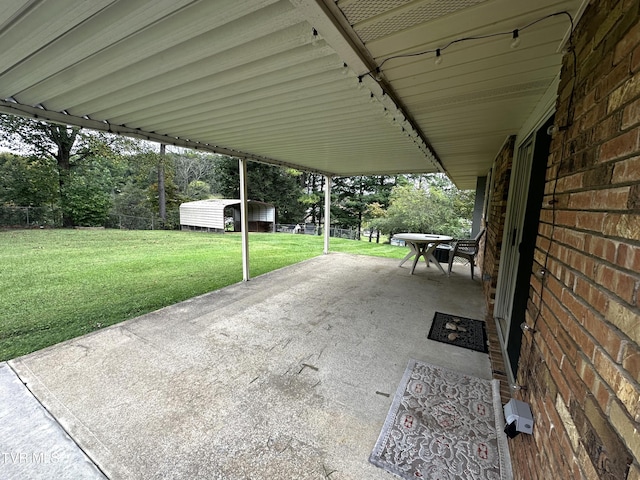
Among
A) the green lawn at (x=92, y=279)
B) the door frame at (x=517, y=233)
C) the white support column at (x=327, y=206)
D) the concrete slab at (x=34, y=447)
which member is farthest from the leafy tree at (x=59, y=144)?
the door frame at (x=517, y=233)

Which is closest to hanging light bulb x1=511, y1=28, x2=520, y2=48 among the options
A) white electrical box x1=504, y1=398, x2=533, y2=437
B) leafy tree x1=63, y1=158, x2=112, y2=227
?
white electrical box x1=504, y1=398, x2=533, y2=437

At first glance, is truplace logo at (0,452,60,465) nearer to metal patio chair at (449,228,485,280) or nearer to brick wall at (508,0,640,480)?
brick wall at (508,0,640,480)

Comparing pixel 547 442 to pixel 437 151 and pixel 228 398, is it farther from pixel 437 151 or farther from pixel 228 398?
pixel 437 151

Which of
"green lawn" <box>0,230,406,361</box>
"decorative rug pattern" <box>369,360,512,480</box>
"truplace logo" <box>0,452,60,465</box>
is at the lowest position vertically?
"green lawn" <box>0,230,406,361</box>

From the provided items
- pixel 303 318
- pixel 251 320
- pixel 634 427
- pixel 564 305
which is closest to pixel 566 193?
pixel 564 305

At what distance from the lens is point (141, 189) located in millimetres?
19047

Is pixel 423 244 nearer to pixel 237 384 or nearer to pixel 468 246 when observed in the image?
pixel 468 246

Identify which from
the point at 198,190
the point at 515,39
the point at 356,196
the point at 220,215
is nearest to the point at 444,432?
the point at 515,39

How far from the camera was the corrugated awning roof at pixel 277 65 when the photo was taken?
1.27m

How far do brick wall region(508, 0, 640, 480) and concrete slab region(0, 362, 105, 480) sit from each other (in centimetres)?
218

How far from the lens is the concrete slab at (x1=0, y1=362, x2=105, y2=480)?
1.45 metres

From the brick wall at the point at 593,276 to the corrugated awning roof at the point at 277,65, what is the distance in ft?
1.60

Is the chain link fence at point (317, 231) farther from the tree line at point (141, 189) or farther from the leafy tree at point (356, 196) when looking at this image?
the tree line at point (141, 189)

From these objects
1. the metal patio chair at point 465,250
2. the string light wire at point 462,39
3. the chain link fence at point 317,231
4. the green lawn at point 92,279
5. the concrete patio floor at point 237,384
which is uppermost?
the string light wire at point 462,39
